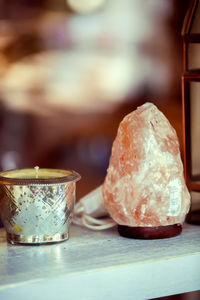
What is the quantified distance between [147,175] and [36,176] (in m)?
0.16

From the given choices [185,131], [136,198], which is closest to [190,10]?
[185,131]

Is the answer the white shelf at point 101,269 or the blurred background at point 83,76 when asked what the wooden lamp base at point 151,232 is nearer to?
the white shelf at point 101,269

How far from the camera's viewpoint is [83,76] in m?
1.43

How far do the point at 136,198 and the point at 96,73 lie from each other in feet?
2.02

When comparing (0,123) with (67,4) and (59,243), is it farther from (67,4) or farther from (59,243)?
(59,243)

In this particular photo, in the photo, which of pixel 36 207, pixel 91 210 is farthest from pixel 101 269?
pixel 91 210

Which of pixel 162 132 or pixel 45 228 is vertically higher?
pixel 162 132

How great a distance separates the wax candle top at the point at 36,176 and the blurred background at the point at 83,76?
44 cm

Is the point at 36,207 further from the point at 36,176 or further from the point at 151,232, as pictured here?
the point at 151,232

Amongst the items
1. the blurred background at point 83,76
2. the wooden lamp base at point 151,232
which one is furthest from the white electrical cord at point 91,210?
the blurred background at point 83,76

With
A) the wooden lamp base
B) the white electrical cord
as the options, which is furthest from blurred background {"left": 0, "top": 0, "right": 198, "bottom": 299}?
the wooden lamp base

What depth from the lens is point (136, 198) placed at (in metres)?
0.86

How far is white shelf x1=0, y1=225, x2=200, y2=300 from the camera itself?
72 cm

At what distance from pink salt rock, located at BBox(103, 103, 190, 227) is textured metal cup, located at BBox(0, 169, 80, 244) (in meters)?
0.07
